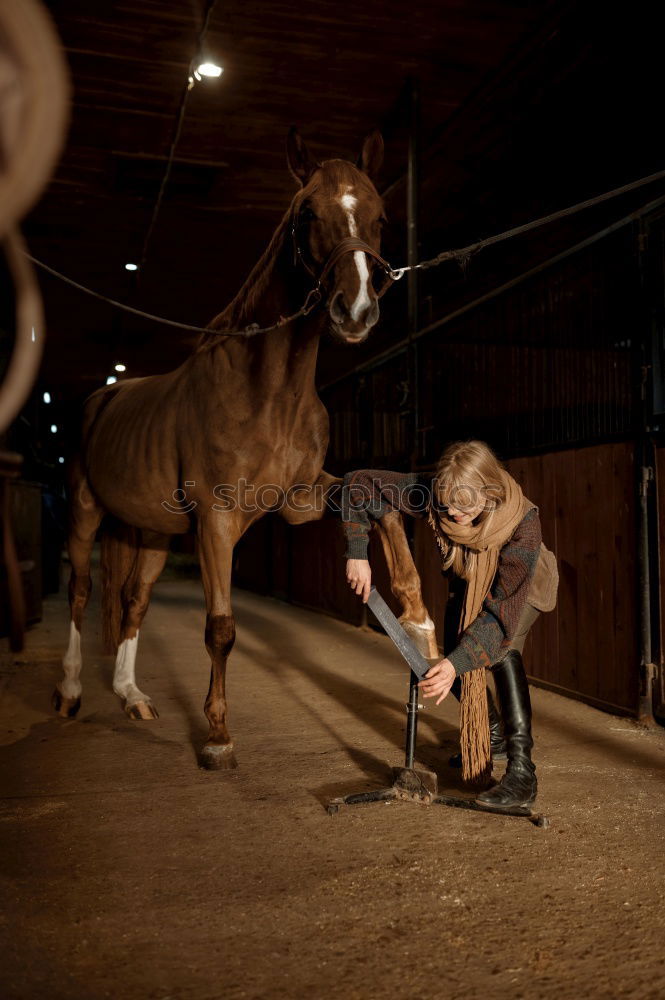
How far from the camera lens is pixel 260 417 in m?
3.07

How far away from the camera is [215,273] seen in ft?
Result: 36.2

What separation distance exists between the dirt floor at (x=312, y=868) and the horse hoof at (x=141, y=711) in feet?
0.23

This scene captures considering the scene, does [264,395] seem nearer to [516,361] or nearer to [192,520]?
[192,520]

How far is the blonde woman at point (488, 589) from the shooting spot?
243cm

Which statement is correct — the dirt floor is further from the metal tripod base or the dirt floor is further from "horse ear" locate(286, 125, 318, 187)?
"horse ear" locate(286, 125, 318, 187)

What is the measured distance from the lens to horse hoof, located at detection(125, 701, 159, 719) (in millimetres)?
3779

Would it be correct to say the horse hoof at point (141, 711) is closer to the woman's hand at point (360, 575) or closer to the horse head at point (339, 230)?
the woman's hand at point (360, 575)

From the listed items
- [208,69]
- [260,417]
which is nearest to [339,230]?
[260,417]

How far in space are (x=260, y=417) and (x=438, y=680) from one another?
133cm

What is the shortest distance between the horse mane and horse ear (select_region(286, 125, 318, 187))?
0.45 feet

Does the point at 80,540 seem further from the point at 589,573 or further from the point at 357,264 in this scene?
the point at 589,573

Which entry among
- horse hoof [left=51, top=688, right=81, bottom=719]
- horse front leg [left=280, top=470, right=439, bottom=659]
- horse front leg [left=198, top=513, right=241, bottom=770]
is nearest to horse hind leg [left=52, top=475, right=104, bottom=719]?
horse hoof [left=51, top=688, right=81, bottom=719]

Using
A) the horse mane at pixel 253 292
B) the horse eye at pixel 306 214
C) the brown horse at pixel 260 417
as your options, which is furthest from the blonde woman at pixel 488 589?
the horse mane at pixel 253 292

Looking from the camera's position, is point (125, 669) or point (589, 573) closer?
point (589, 573)
